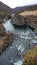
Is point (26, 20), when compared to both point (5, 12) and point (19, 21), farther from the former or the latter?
point (5, 12)

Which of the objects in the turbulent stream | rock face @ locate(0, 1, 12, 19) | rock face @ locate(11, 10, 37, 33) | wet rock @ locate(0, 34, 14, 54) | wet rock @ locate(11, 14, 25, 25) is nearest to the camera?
the turbulent stream

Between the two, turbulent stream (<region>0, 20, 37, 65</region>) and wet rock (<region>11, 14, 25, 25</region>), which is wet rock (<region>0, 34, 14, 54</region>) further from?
wet rock (<region>11, 14, 25, 25</region>)

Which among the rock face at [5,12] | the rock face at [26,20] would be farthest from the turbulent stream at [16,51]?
the rock face at [5,12]

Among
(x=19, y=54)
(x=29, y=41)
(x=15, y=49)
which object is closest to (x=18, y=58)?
(x=19, y=54)

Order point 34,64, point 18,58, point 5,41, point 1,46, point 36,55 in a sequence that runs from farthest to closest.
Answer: point 5,41 < point 1,46 < point 18,58 < point 36,55 < point 34,64

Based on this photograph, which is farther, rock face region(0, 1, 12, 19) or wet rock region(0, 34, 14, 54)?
rock face region(0, 1, 12, 19)

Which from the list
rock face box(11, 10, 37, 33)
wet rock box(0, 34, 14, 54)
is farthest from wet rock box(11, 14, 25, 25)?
wet rock box(0, 34, 14, 54)

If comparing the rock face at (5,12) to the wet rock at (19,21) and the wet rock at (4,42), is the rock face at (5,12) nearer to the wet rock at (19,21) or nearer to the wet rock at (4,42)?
the wet rock at (19,21)

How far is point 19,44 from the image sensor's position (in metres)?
44.2

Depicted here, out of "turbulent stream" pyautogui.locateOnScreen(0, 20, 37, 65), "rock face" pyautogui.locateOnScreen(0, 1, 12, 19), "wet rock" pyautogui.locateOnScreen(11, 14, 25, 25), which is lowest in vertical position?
"rock face" pyautogui.locateOnScreen(0, 1, 12, 19)

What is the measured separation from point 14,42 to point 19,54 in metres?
8.89

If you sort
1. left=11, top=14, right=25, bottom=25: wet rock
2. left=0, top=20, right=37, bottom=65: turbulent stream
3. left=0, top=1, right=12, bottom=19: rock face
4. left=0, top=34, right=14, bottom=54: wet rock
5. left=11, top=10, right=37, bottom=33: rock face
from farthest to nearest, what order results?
1. left=0, top=1, right=12, bottom=19: rock face
2. left=11, top=14, right=25, bottom=25: wet rock
3. left=11, top=10, right=37, bottom=33: rock face
4. left=0, top=34, right=14, bottom=54: wet rock
5. left=0, top=20, right=37, bottom=65: turbulent stream

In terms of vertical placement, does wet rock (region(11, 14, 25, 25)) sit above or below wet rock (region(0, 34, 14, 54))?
below

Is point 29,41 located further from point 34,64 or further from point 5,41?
point 34,64
